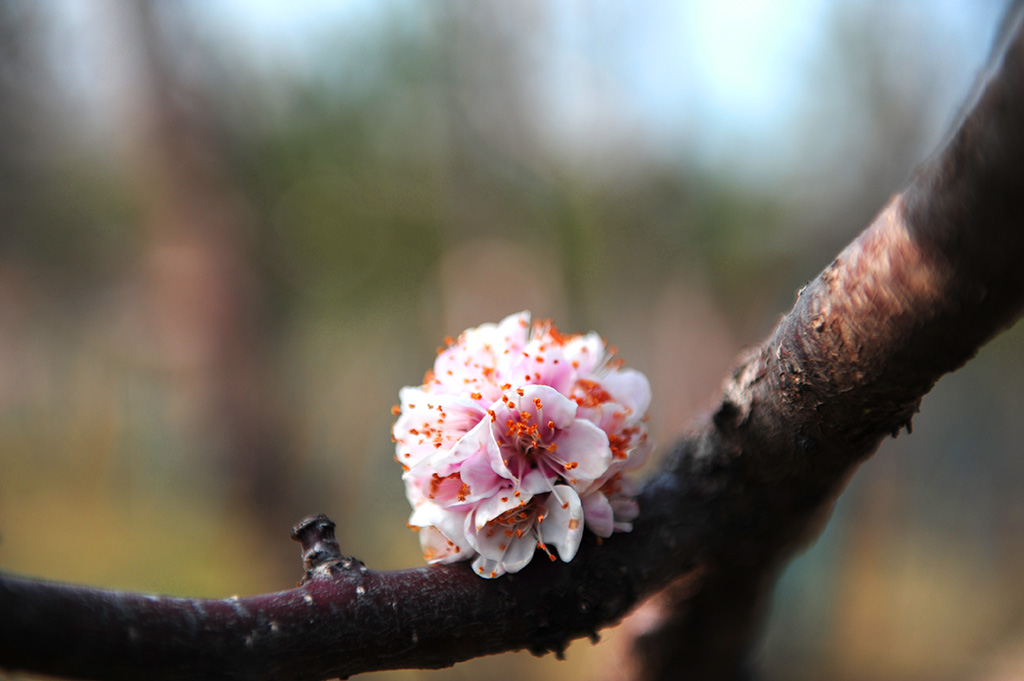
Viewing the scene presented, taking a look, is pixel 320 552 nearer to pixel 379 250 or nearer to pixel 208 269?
pixel 208 269

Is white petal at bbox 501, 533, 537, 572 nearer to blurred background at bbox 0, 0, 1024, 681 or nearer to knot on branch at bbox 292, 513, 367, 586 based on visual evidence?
knot on branch at bbox 292, 513, 367, 586

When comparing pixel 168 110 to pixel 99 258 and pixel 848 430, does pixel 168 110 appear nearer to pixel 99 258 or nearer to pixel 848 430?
pixel 99 258

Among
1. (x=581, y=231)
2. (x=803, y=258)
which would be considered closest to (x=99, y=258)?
(x=581, y=231)

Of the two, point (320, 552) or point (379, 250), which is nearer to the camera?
point (320, 552)

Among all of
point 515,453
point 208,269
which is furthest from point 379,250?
point 515,453

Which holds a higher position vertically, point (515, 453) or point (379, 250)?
point (379, 250)

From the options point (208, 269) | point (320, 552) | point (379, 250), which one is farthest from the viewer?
point (379, 250)

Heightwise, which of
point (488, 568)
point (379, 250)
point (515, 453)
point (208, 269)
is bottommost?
point (488, 568)
